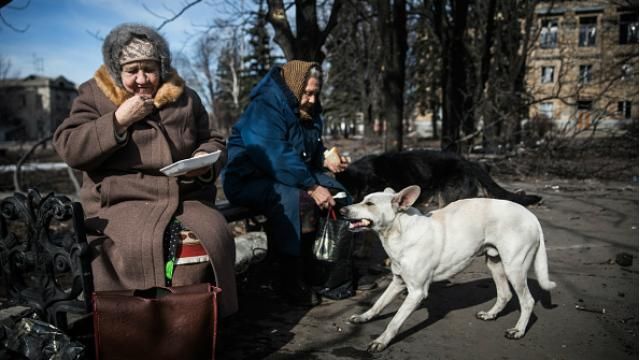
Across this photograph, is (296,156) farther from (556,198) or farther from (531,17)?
(531,17)

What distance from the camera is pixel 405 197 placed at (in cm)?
340

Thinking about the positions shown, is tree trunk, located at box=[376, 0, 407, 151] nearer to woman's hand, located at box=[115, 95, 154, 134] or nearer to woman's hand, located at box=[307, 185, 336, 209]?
woman's hand, located at box=[307, 185, 336, 209]

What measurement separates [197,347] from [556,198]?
810 centimetres

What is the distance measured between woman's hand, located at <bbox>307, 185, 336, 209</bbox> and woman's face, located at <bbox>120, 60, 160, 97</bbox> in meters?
1.53

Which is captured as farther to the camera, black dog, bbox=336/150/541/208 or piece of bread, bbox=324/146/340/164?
black dog, bbox=336/150/541/208

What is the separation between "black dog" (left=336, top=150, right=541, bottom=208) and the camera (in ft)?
21.1

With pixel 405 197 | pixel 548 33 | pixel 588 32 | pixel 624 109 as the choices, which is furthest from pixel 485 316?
pixel 588 32

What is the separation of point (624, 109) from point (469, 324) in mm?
9553

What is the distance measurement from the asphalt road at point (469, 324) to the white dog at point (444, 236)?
273 millimetres

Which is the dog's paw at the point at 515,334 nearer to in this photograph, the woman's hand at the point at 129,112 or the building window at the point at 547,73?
the woman's hand at the point at 129,112

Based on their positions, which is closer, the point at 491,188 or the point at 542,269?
the point at 542,269

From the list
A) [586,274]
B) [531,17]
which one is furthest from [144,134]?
[531,17]

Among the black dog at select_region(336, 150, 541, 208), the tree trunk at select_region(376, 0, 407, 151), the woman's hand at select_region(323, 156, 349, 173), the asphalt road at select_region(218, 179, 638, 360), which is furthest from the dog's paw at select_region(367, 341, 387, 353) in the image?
the tree trunk at select_region(376, 0, 407, 151)

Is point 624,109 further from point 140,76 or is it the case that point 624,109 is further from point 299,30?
point 140,76
